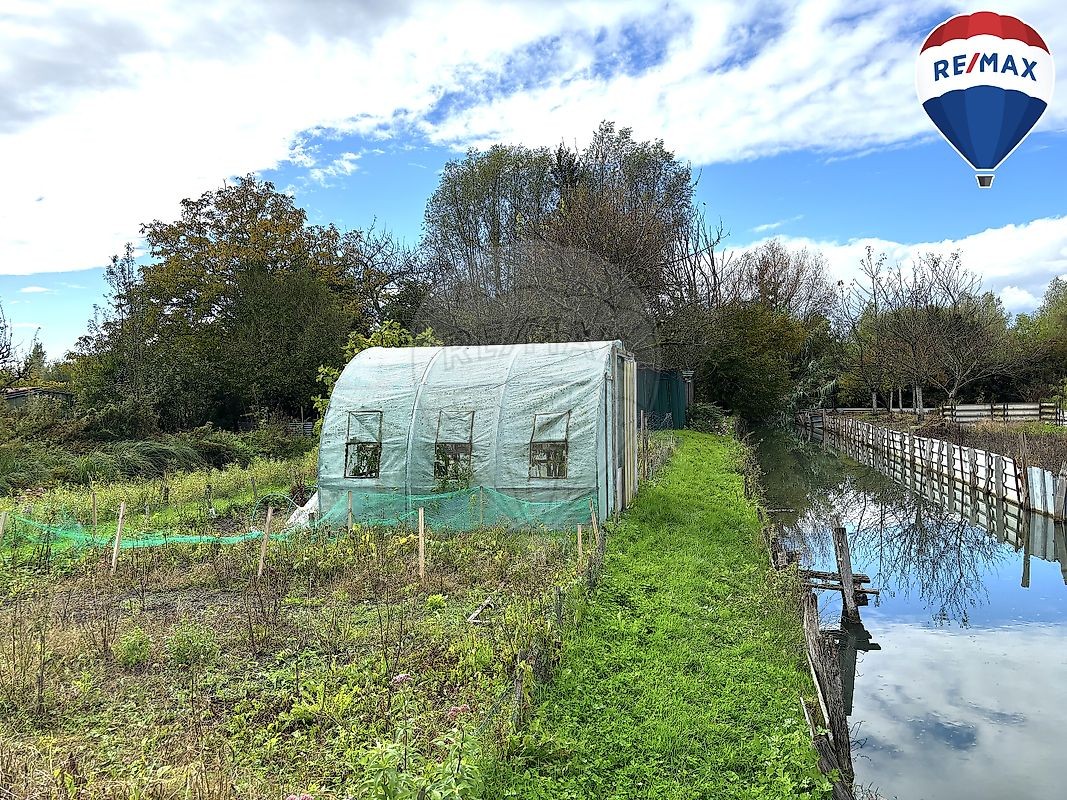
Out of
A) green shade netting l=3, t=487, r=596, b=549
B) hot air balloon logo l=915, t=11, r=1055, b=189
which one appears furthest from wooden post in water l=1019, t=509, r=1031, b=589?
green shade netting l=3, t=487, r=596, b=549

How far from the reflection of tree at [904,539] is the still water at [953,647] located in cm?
4

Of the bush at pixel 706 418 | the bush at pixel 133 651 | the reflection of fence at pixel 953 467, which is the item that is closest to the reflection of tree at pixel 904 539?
the reflection of fence at pixel 953 467

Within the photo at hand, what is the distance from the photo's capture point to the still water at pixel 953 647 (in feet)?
23.9

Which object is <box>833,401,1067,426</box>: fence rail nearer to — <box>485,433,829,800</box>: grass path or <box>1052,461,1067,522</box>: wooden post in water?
<box>1052,461,1067,522</box>: wooden post in water

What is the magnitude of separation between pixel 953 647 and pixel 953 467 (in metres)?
13.8

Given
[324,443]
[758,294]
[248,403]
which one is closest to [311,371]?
[248,403]

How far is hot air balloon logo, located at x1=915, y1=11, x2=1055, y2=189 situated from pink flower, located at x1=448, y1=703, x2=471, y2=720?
13.5 m

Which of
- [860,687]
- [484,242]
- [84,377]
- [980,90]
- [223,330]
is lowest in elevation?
[860,687]

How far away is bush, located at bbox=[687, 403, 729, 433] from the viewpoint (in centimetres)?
3331

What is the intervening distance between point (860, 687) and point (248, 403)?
22290 mm

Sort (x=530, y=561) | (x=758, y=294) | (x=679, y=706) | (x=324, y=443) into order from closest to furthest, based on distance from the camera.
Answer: (x=679, y=706) < (x=530, y=561) < (x=324, y=443) < (x=758, y=294)

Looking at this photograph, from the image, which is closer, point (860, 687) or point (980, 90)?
point (860, 687)

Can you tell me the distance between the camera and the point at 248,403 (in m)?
26.8

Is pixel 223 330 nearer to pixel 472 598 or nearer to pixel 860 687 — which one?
pixel 472 598
